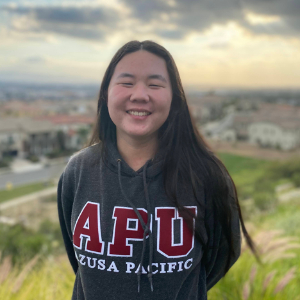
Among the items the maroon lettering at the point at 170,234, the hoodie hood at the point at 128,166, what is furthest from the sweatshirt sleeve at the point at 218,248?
the hoodie hood at the point at 128,166

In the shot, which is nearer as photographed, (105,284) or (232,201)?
(105,284)

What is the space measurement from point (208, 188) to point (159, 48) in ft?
1.66

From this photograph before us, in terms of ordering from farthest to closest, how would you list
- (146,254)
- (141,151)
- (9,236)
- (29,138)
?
1. (29,138)
2. (9,236)
3. (141,151)
4. (146,254)

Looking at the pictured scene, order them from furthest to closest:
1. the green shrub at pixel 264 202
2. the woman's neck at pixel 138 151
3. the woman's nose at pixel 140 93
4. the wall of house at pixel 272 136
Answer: the wall of house at pixel 272 136, the green shrub at pixel 264 202, the woman's neck at pixel 138 151, the woman's nose at pixel 140 93

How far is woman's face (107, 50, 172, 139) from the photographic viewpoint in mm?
1023

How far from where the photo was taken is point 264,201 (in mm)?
7148

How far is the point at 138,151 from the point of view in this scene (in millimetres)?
1138

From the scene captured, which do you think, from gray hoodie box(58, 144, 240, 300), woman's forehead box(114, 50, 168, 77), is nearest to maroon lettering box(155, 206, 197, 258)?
gray hoodie box(58, 144, 240, 300)

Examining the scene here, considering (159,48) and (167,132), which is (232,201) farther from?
(159,48)

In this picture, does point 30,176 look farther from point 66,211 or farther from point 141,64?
point 141,64

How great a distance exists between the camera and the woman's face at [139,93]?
1.02m

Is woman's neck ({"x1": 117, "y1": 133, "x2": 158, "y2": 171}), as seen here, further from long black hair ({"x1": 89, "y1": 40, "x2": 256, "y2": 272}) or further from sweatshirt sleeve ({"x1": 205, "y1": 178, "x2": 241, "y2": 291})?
sweatshirt sleeve ({"x1": 205, "y1": 178, "x2": 241, "y2": 291})

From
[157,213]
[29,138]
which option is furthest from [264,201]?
[29,138]

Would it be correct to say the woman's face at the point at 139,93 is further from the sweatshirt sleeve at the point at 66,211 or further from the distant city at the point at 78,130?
the distant city at the point at 78,130
